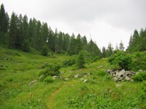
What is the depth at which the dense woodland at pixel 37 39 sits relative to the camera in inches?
3905

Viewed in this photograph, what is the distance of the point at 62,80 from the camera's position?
136 feet

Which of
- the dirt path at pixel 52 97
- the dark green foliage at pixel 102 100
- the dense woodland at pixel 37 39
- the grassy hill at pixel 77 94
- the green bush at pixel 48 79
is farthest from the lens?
the dense woodland at pixel 37 39

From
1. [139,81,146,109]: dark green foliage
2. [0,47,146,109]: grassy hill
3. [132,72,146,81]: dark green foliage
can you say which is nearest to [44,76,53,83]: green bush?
[0,47,146,109]: grassy hill

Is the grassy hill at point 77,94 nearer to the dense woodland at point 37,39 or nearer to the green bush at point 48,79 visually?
the green bush at point 48,79

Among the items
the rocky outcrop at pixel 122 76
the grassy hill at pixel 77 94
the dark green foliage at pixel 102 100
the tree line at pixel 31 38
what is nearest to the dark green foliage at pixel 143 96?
the grassy hill at pixel 77 94

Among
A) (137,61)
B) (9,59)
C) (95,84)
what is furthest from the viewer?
(9,59)

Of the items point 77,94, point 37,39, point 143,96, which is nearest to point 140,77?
point 143,96

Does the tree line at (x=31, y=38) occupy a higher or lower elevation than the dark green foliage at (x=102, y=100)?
higher

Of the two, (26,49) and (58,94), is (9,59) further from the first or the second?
(58,94)

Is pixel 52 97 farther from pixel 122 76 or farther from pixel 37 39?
pixel 37 39

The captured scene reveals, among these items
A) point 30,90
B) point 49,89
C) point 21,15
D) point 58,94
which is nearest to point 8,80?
point 30,90

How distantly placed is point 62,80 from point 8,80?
43.2 feet

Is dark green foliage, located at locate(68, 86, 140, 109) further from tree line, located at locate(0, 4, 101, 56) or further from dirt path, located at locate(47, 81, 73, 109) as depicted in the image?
tree line, located at locate(0, 4, 101, 56)

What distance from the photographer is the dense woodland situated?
325ft
